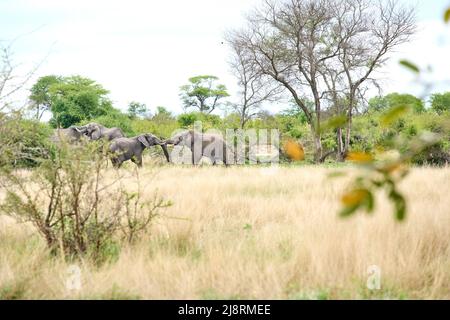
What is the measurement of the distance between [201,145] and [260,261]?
14.5 metres

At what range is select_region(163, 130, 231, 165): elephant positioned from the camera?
59.8 feet

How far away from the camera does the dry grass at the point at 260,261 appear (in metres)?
3.39

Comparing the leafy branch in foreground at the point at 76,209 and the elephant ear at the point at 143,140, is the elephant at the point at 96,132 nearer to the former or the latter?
the elephant ear at the point at 143,140

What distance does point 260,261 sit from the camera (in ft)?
12.6

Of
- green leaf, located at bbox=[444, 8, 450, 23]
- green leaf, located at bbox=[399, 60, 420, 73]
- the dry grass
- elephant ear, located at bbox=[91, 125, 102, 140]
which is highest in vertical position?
elephant ear, located at bbox=[91, 125, 102, 140]

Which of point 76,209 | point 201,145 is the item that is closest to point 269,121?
point 201,145

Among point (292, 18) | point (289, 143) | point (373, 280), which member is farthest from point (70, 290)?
point (292, 18)

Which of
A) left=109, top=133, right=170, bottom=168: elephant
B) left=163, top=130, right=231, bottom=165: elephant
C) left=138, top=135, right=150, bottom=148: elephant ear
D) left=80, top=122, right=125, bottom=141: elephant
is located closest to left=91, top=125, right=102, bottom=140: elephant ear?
left=80, top=122, right=125, bottom=141: elephant

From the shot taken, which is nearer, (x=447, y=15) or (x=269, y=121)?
(x=447, y=15)

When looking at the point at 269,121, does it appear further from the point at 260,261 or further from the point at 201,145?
the point at 260,261

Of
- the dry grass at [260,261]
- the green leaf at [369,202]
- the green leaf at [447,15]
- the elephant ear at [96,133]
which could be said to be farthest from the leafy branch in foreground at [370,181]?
the elephant ear at [96,133]

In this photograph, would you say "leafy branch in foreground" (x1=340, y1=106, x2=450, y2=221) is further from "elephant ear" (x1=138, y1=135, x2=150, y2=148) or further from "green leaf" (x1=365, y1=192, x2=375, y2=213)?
"elephant ear" (x1=138, y1=135, x2=150, y2=148)

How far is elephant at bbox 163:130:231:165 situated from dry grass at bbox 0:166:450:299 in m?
12.6
